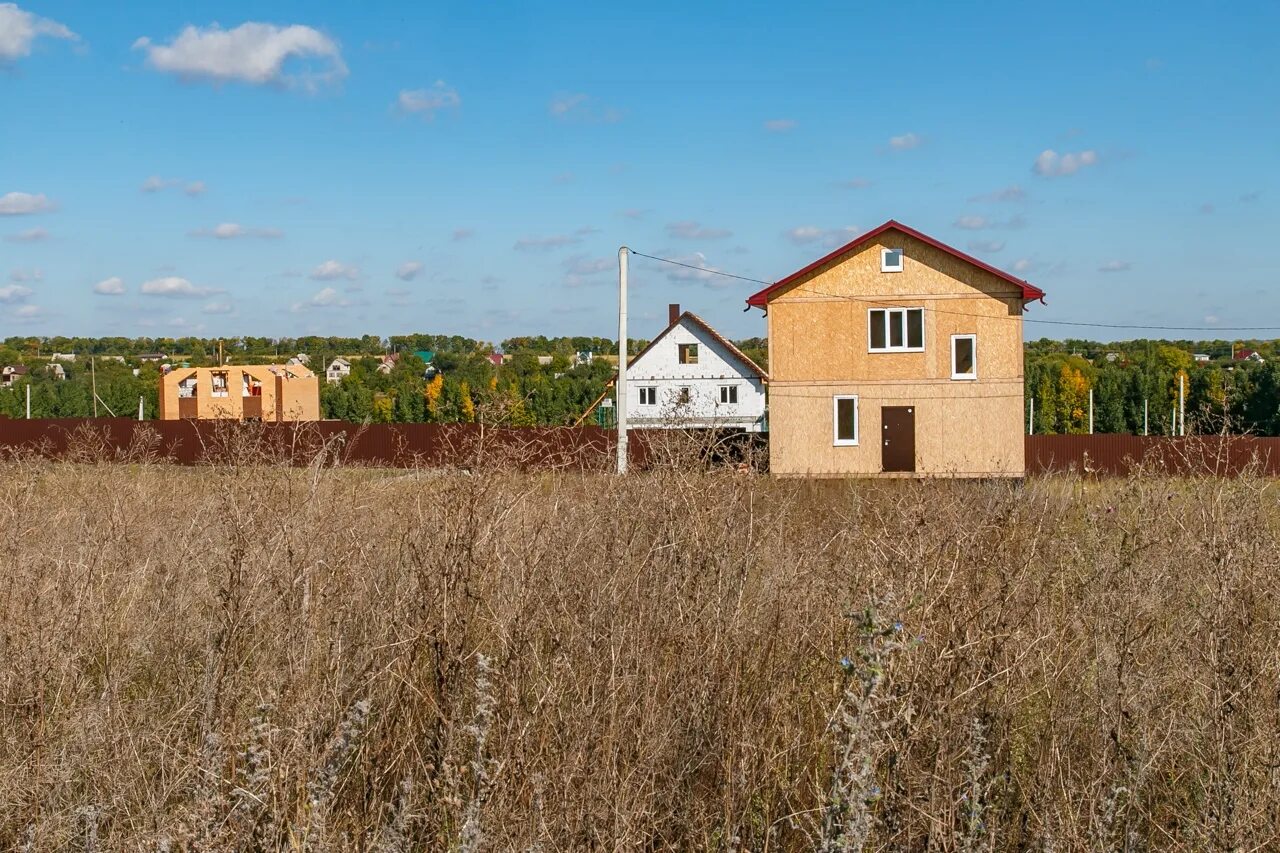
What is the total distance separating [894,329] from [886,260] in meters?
1.96

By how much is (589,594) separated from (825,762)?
1.25 metres

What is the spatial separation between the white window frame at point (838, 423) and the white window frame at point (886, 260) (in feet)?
12.0

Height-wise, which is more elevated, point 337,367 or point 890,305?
point 337,367

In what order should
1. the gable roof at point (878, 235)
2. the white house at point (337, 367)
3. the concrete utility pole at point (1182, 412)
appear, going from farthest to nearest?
the white house at point (337, 367), the gable roof at point (878, 235), the concrete utility pole at point (1182, 412)

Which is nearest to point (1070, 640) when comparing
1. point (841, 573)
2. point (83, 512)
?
point (841, 573)

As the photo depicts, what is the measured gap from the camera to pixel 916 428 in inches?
1153

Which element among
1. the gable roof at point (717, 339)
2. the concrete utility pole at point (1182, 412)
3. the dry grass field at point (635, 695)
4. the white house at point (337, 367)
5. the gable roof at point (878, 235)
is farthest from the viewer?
the white house at point (337, 367)

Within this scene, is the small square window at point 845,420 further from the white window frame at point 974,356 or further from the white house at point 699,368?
the white house at point 699,368

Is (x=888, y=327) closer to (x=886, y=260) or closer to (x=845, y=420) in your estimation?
(x=886, y=260)

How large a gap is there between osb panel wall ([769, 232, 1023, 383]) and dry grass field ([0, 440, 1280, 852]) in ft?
A: 78.4

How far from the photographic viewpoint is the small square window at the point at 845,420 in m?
29.6

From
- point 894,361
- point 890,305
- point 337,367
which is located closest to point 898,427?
point 894,361

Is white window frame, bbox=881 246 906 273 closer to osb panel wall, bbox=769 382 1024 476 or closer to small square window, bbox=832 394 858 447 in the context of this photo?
osb panel wall, bbox=769 382 1024 476

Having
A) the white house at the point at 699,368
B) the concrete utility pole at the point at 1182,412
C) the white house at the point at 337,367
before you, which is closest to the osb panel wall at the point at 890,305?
the concrete utility pole at the point at 1182,412
